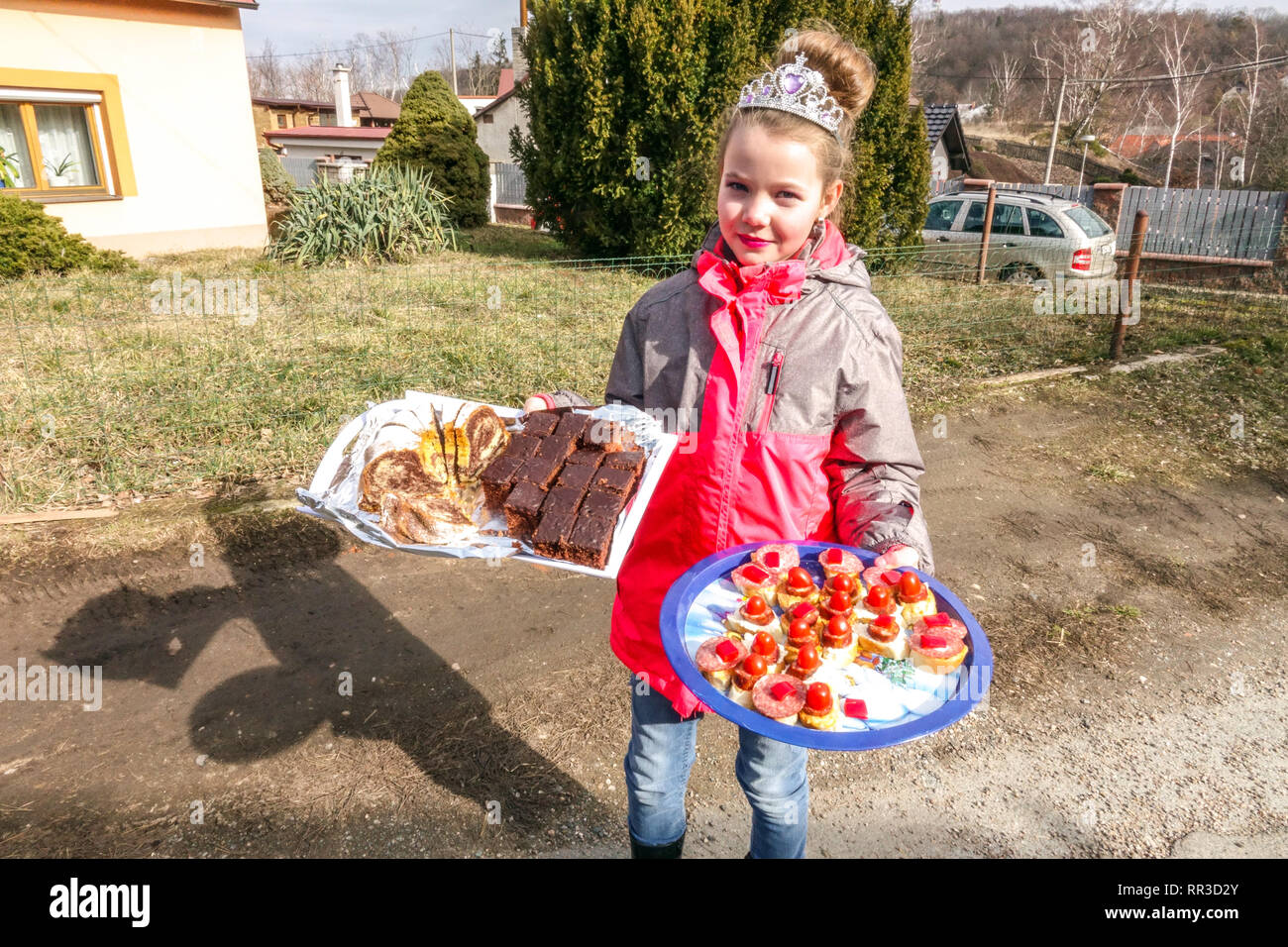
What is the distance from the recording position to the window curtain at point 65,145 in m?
12.3

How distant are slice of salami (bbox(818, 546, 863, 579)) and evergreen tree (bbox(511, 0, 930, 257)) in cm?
906

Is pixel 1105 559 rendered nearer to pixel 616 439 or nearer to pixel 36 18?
pixel 616 439

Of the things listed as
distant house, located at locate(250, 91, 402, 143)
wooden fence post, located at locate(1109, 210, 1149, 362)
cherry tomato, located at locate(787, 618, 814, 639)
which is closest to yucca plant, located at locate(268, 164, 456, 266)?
wooden fence post, located at locate(1109, 210, 1149, 362)

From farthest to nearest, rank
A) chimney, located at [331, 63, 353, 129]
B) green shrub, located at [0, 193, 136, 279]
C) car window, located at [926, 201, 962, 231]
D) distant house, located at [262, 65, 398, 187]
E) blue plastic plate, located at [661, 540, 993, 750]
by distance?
distant house, located at [262, 65, 398, 187] < chimney, located at [331, 63, 353, 129] < car window, located at [926, 201, 962, 231] < green shrub, located at [0, 193, 136, 279] < blue plastic plate, located at [661, 540, 993, 750]

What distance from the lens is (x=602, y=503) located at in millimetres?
2064

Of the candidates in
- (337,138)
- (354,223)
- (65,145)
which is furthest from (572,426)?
(337,138)

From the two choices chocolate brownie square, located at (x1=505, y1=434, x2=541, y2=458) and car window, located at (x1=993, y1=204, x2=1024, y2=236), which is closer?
chocolate brownie square, located at (x1=505, y1=434, x2=541, y2=458)

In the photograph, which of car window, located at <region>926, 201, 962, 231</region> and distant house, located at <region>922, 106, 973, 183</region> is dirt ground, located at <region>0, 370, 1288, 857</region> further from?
distant house, located at <region>922, 106, 973, 183</region>

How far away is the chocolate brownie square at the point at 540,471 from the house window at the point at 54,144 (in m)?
13.7

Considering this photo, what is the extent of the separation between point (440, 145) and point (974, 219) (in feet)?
35.5

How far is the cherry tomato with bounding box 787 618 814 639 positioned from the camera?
1.88 m

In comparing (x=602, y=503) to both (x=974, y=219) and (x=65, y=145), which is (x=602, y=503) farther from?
(x=65, y=145)

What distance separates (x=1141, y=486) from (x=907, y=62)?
8711 millimetres
